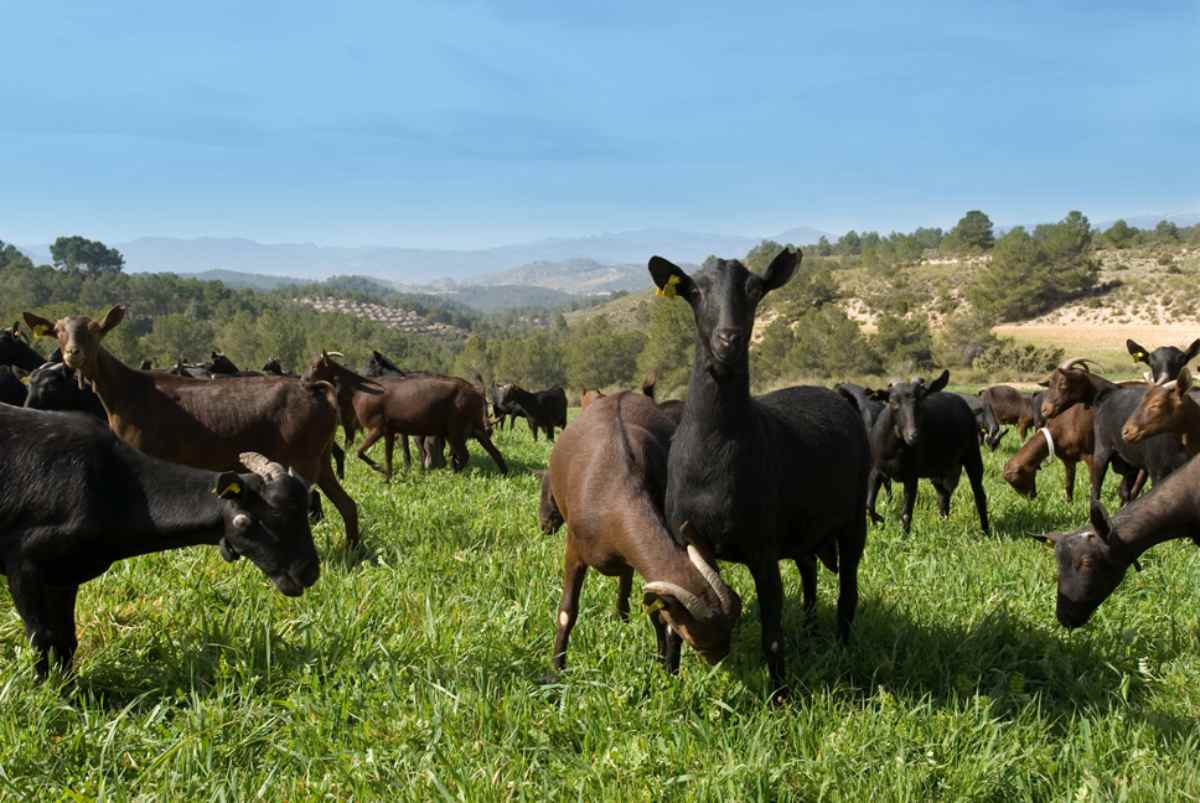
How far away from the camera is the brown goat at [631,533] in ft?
12.4

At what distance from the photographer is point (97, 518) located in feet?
13.5

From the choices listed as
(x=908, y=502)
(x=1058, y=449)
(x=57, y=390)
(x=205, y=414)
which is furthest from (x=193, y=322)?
(x=908, y=502)

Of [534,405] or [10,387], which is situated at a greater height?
[10,387]

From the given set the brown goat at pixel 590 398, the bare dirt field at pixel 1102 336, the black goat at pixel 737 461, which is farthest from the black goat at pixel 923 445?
the bare dirt field at pixel 1102 336

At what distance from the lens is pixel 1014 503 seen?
1003 centimetres

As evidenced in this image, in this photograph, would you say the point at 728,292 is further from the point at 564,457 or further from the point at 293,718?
the point at 293,718

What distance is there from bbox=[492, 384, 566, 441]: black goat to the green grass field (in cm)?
1362

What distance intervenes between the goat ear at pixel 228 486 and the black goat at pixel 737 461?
2401 mm

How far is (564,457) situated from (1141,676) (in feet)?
13.3

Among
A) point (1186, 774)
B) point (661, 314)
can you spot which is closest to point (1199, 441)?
point (1186, 774)

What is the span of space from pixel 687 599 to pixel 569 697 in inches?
42.5

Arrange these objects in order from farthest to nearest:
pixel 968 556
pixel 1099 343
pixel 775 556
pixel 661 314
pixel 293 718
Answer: pixel 661 314, pixel 1099 343, pixel 968 556, pixel 775 556, pixel 293 718

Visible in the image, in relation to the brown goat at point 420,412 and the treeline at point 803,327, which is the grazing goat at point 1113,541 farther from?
the treeline at point 803,327

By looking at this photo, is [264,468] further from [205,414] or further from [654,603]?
[205,414]
